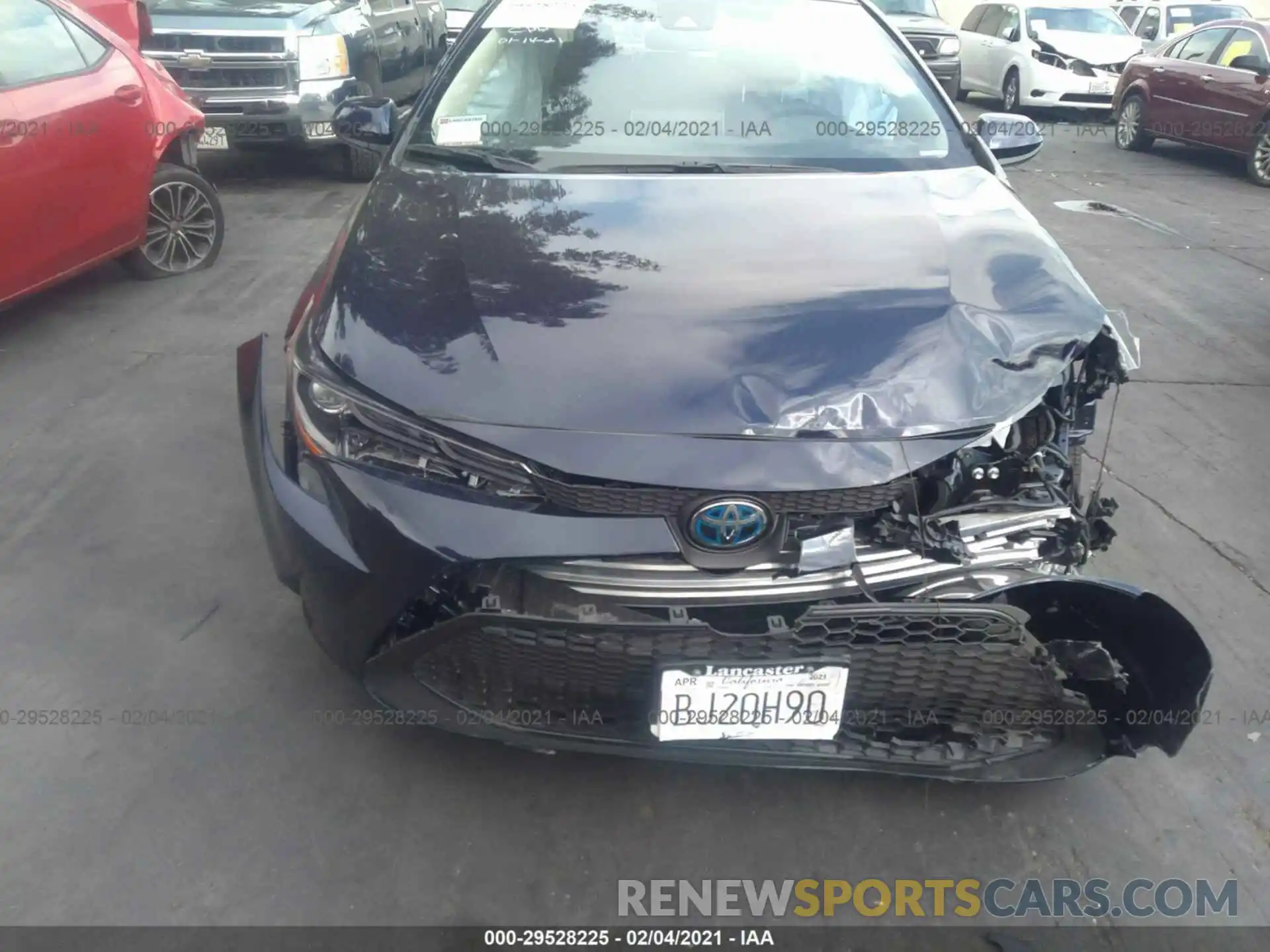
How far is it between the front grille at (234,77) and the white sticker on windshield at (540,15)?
14.1 ft

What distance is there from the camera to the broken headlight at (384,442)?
76.7 inches

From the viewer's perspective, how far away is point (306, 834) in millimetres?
2252

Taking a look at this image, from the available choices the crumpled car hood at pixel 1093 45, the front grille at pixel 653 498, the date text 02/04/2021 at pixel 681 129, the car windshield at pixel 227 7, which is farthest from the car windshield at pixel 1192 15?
the front grille at pixel 653 498

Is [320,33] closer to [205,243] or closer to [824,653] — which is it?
[205,243]

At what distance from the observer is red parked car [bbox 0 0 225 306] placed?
4418 mm

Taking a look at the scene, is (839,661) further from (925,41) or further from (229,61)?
(925,41)

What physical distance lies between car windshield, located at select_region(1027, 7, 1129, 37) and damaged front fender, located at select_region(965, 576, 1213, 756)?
1344 cm

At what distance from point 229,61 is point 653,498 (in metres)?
6.84

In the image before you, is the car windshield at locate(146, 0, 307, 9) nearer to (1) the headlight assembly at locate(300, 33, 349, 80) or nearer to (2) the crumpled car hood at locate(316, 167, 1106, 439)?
(1) the headlight assembly at locate(300, 33, 349, 80)

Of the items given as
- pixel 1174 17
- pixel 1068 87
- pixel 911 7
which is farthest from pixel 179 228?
pixel 1174 17

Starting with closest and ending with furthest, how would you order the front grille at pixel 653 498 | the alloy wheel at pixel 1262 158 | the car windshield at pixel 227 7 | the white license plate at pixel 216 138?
the front grille at pixel 653 498 < the white license plate at pixel 216 138 < the car windshield at pixel 227 7 < the alloy wheel at pixel 1262 158

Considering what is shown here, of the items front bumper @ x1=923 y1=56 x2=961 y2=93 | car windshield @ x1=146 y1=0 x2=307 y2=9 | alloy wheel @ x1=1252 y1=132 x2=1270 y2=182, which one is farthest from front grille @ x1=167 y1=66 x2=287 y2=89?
alloy wheel @ x1=1252 y1=132 x2=1270 y2=182

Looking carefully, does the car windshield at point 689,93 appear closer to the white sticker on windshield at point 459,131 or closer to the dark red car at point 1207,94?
the white sticker on windshield at point 459,131

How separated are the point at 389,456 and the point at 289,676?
0.97m
